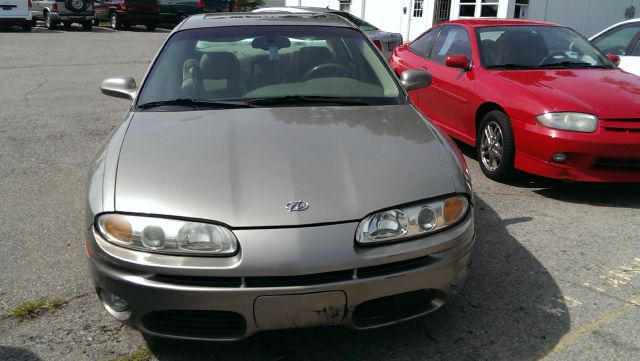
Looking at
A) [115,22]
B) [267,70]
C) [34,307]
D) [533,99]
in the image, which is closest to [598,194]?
[533,99]

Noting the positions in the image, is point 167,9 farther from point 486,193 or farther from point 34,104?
point 486,193

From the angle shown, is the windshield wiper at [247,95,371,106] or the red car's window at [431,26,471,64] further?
the red car's window at [431,26,471,64]

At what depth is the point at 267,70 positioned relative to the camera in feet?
11.9

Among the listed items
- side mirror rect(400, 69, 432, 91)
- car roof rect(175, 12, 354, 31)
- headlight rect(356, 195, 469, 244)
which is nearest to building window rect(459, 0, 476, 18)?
car roof rect(175, 12, 354, 31)

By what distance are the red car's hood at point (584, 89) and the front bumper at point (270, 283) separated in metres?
2.79

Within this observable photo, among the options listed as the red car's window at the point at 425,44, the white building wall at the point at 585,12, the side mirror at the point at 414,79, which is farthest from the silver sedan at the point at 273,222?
the white building wall at the point at 585,12

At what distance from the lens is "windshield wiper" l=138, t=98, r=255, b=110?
3268mm

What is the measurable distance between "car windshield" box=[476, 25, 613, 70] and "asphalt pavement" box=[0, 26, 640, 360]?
3.60ft

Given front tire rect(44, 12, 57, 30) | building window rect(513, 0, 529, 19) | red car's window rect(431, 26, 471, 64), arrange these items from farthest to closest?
front tire rect(44, 12, 57, 30)
building window rect(513, 0, 529, 19)
red car's window rect(431, 26, 471, 64)

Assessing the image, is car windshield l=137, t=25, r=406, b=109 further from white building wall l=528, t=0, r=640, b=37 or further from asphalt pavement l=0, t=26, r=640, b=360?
white building wall l=528, t=0, r=640, b=37

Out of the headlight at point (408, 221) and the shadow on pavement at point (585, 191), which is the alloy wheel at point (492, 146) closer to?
the shadow on pavement at point (585, 191)

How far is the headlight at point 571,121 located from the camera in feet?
14.6

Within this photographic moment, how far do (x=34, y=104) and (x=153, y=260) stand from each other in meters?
6.96

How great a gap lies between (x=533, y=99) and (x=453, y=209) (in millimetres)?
2608
